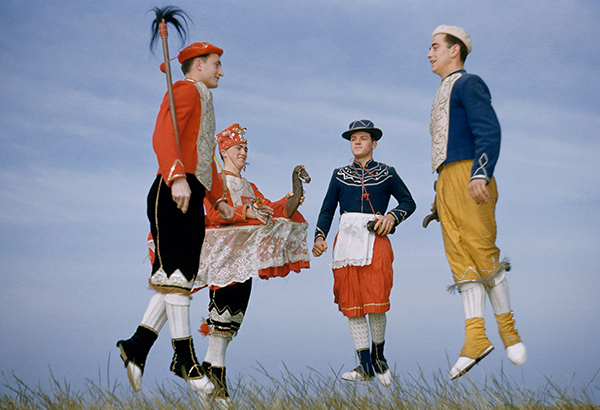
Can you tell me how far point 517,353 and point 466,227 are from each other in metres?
0.85

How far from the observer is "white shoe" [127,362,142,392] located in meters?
4.10

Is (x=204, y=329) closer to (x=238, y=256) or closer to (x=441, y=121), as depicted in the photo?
(x=238, y=256)

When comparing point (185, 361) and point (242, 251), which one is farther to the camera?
point (242, 251)

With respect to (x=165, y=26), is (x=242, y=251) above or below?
below

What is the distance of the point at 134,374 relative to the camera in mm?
4102

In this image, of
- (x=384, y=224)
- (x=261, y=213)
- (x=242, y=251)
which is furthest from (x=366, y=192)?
(x=242, y=251)

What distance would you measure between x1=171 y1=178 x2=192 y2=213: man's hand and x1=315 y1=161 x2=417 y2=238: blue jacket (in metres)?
1.96

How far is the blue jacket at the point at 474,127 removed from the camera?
13.8 ft

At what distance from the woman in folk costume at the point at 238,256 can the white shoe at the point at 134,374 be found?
89 centimetres

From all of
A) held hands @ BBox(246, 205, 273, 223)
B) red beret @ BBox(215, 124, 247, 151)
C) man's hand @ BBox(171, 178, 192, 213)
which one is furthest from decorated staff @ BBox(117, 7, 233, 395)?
red beret @ BBox(215, 124, 247, 151)

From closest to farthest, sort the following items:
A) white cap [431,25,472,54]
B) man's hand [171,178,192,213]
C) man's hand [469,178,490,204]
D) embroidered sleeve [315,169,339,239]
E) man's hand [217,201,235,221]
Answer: man's hand [171,178,192,213], man's hand [469,178,490,204], white cap [431,25,472,54], man's hand [217,201,235,221], embroidered sleeve [315,169,339,239]

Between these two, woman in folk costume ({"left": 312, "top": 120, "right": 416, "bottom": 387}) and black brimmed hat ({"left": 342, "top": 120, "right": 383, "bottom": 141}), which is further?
black brimmed hat ({"left": 342, "top": 120, "right": 383, "bottom": 141})

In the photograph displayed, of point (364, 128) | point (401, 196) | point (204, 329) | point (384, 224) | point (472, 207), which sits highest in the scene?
point (364, 128)

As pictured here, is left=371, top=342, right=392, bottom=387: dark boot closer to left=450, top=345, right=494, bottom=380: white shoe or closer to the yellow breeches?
left=450, top=345, right=494, bottom=380: white shoe
